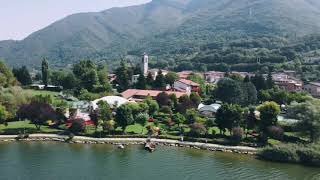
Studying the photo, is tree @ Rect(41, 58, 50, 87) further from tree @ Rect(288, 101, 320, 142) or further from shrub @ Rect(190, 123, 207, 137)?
tree @ Rect(288, 101, 320, 142)

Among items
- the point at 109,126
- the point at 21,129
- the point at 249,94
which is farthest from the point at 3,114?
the point at 249,94

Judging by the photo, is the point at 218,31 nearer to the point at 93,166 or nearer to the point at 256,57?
the point at 256,57

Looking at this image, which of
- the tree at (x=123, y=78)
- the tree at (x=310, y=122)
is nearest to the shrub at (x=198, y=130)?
the tree at (x=310, y=122)

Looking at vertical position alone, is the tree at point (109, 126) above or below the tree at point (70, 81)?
below

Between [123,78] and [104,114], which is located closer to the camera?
[104,114]

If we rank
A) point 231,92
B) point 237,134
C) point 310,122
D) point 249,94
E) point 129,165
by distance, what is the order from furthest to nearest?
point 249,94
point 231,92
point 237,134
point 310,122
point 129,165

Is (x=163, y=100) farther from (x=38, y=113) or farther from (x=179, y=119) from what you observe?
(x=38, y=113)

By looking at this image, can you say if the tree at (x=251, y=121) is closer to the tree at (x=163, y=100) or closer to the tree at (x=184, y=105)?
the tree at (x=184, y=105)

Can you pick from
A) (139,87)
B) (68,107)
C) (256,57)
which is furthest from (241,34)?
(68,107)
